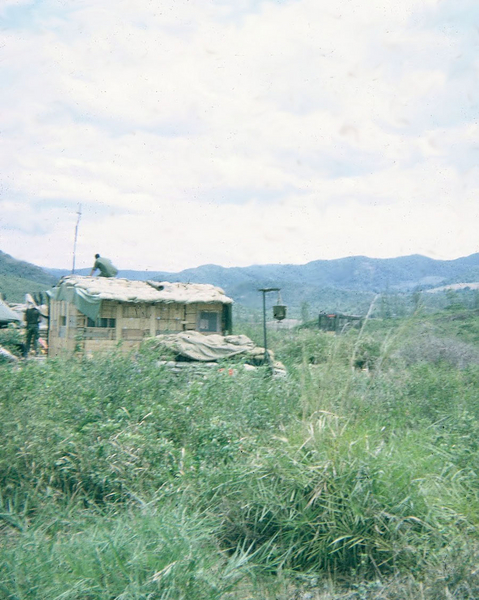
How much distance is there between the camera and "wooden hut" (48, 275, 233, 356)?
44.1ft

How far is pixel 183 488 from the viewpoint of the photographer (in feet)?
13.3

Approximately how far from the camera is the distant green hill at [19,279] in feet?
125

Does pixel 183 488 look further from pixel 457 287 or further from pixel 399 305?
pixel 457 287

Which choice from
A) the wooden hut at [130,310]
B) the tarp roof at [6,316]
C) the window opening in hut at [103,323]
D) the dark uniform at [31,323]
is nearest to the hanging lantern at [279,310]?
the wooden hut at [130,310]

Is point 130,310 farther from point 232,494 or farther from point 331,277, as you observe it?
point 232,494

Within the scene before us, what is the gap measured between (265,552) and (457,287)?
19.7 m

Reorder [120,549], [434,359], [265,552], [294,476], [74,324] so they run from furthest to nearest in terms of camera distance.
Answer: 1. [74,324]
2. [434,359]
3. [294,476]
4. [265,552]
5. [120,549]

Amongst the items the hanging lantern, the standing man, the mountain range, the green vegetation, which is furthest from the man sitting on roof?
the green vegetation

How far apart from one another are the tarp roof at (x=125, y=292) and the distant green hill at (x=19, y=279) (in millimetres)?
22659

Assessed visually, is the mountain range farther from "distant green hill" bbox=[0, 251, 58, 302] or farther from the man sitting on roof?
the man sitting on roof

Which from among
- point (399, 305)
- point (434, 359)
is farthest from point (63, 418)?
point (434, 359)

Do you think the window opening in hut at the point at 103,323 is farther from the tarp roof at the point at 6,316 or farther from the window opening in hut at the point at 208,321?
the tarp roof at the point at 6,316

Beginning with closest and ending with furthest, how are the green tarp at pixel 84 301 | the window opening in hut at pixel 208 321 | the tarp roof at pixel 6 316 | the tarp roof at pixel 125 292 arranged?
the green tarp at pixel 84 301 → the tarp roof at pixel 125 292 → the tarp roof at pixel 6 316 → the window opening in hut at pixel 208 321

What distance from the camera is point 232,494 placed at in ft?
12.8
